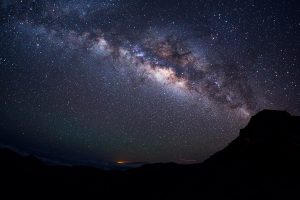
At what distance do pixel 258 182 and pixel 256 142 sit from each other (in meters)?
16.5

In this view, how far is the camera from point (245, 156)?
2763 inches

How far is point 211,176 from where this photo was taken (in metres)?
66.6

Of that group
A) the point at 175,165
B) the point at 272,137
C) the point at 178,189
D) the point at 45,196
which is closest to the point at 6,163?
the point at 45,196

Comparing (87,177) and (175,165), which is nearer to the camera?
(175,165)

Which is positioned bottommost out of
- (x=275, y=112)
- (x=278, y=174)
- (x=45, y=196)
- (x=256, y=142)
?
(x=45, y=196)

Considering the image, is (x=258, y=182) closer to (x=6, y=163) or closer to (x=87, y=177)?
(x=87, y=177)

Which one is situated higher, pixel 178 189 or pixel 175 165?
pixel 175 165

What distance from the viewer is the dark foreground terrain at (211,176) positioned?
56.0 m

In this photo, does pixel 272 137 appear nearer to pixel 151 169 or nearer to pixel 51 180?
pixel 151 169

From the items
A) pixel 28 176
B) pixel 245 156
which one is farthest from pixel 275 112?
pixel 28 176

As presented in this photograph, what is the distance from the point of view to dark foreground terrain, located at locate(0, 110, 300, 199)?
5597 cm

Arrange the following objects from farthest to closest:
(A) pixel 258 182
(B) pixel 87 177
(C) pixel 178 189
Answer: (B) pixel 87 177, (C) pixel 178 189, (A) pixel 258 182

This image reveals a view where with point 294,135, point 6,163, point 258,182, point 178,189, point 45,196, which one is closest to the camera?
point 258,182

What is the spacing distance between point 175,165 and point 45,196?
1853 inches
